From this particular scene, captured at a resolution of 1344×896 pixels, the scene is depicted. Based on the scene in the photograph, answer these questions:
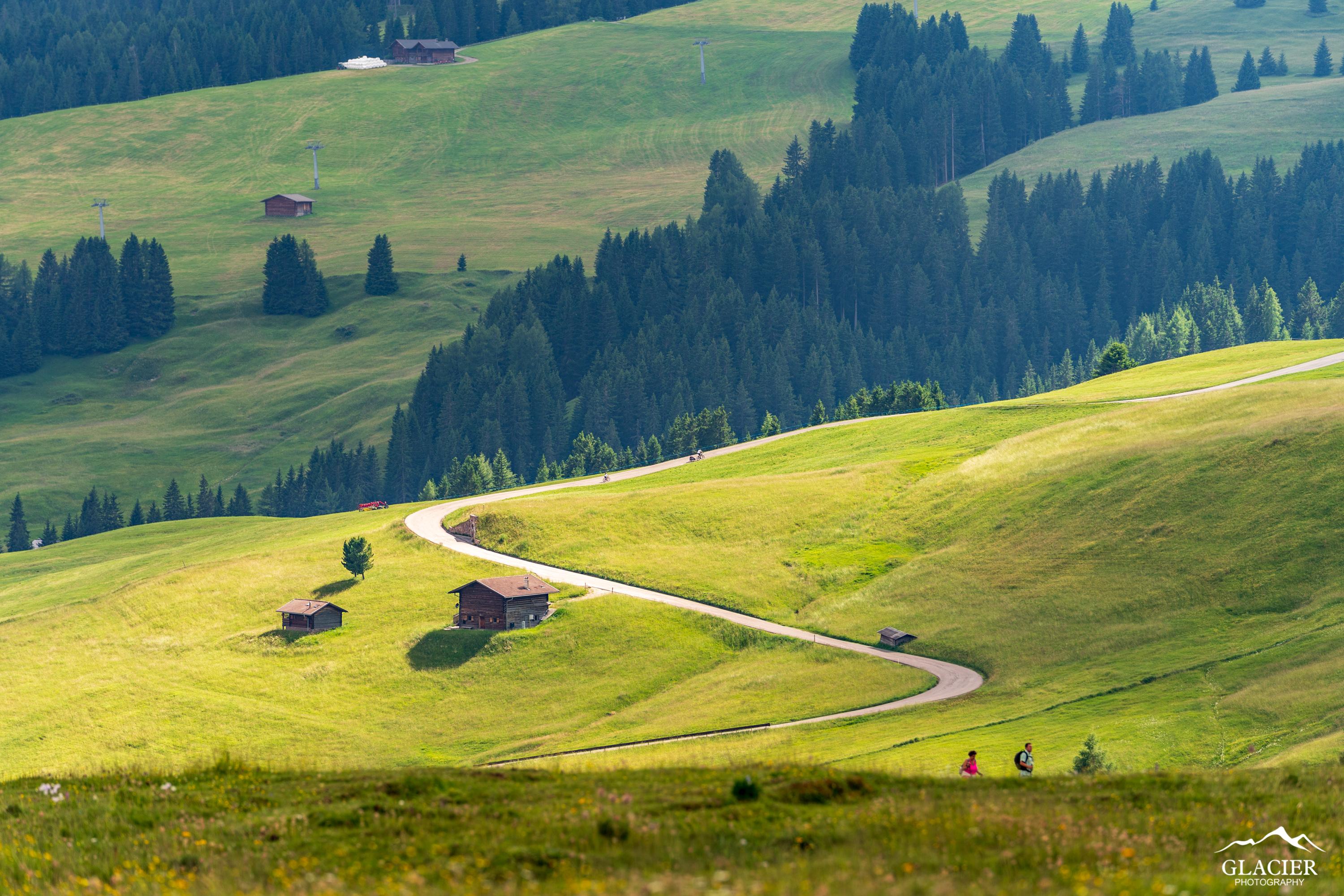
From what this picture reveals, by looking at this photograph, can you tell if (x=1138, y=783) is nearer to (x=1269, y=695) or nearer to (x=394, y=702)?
(x=1269, y=695)

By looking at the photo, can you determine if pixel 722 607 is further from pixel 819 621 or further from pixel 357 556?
pixel 357 556

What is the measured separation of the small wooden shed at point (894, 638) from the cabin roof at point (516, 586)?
92.7 feet

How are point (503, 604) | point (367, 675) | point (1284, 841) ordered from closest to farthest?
point (1284, 841) → point (367, 675) → point (503, 604)

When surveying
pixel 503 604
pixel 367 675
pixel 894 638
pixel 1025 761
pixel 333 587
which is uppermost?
pixel 1025 761

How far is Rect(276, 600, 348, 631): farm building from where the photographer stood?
10975 cm

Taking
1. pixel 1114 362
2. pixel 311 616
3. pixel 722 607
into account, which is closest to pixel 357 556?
pixel 311 616

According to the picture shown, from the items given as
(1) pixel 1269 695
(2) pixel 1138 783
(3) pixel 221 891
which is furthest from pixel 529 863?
(1) pixel 1269 695

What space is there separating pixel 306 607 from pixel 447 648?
14793 mm

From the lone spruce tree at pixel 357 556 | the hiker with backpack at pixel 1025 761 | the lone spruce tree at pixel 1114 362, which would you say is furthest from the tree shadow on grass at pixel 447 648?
the lone spruce tree at pixel 1114 362

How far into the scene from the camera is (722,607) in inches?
4077

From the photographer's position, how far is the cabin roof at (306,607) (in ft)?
359

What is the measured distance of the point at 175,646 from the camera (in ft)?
362

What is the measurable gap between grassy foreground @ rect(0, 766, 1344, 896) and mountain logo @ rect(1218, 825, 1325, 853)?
0.24 meters

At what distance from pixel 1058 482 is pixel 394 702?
54087mm
